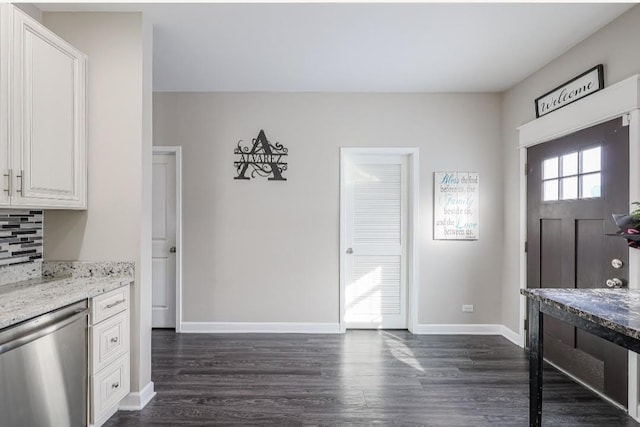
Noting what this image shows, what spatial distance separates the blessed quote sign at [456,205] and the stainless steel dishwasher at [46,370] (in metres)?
3.38

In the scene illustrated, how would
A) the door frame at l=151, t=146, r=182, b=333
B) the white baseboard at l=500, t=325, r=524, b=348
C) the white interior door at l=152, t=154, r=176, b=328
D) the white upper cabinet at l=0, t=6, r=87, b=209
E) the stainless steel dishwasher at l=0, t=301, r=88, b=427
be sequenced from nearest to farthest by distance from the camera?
the stainless steel dishwasher at l=0, t=301, r=88, b=427 < the white upper cabinet at l=0, t=6, r=87, b=209 < the white baseboard at l=500, t=325, r=524, b=348 < the door frame at l=151, t=146, r=182, b=333 < the white interior door at l=152, t=154, r=176, b=328

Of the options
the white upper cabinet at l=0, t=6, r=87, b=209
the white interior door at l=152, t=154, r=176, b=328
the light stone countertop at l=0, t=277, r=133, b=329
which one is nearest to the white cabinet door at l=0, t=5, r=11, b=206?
the white upper cabinet at l=0, t=6, r=87, b=209

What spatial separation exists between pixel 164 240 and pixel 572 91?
13.9 ft

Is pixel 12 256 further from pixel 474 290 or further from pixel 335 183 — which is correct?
pixel 474 290

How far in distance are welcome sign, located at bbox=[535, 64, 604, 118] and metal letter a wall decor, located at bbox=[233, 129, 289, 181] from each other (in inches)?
100

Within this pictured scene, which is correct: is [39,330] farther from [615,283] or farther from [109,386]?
[615,283]

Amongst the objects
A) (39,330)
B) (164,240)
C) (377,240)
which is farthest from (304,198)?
(39,330)

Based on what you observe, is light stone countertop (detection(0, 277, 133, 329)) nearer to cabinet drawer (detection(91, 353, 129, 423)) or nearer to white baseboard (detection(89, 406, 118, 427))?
cabinet drawer (detection(91, 353, 129, 423))

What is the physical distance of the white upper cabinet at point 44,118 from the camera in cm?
193

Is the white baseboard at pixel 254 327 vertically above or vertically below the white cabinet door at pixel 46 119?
below

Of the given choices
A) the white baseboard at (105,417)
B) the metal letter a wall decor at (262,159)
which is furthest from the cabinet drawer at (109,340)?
the metal letter a wall decor at (262,159)

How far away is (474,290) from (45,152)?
4054 mm

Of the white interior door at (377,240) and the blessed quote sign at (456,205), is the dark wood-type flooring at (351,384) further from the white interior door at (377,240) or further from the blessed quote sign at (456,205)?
the blessed quote sign at (456,205)

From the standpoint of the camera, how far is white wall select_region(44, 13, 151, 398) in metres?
2.49
